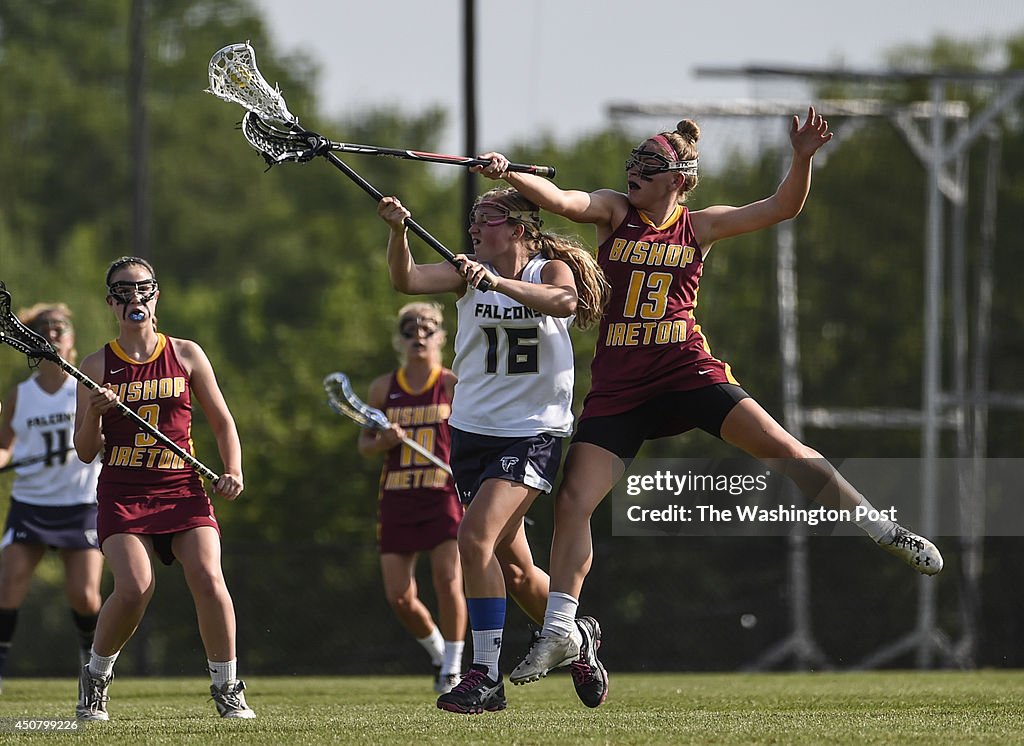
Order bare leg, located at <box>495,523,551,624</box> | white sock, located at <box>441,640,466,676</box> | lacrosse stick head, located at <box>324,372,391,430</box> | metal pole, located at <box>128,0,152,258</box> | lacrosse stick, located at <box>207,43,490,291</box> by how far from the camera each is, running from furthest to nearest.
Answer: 1. metal pole, located at <box>128,0,152,258</box>
2. lacrosse stick head, located at <box>324,372,391,430</box>
3. white sock, located at <box>441,640,466,676</box>
4. bare leg, located at <box>495,523,551,624</box>
5. lacrosse stick, located at <box>207,43,490,291</box>

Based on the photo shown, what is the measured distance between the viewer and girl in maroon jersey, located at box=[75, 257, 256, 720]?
6777mm

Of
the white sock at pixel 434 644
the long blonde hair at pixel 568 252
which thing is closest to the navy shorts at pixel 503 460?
the long blonde hair at pixel 568 252

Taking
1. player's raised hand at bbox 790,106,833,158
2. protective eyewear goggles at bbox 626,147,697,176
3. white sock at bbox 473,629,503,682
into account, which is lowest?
white sock at bbox 473,629,503,682

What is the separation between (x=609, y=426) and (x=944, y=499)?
11879 millimetres

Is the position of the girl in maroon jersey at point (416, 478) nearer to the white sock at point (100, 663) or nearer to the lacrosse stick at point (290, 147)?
the white sock at point (100, 663)

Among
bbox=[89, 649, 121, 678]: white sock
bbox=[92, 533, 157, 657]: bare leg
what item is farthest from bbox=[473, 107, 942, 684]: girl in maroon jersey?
bbox=[89, 649, 121, 678]: white sock

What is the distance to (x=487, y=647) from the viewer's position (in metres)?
6.61

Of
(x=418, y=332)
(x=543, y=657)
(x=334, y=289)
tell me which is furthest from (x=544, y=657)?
(x=334, y=289)

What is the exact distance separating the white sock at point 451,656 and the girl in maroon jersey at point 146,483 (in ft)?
7.65

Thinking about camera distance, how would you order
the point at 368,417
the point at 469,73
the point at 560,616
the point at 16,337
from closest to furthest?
the point at 560,616 → the point at 16,337 → the point at 368,417 → the point at 469,73

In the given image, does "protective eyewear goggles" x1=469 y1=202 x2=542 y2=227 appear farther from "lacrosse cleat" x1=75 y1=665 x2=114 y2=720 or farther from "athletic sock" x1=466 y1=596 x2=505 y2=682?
"lacrosse cleat" x1=75 y1=665 x2=114 y2=720

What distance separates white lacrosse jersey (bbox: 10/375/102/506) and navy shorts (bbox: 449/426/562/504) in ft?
11.9

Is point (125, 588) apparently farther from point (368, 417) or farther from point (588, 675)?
point (368, 417)

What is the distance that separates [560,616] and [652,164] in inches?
70.7
